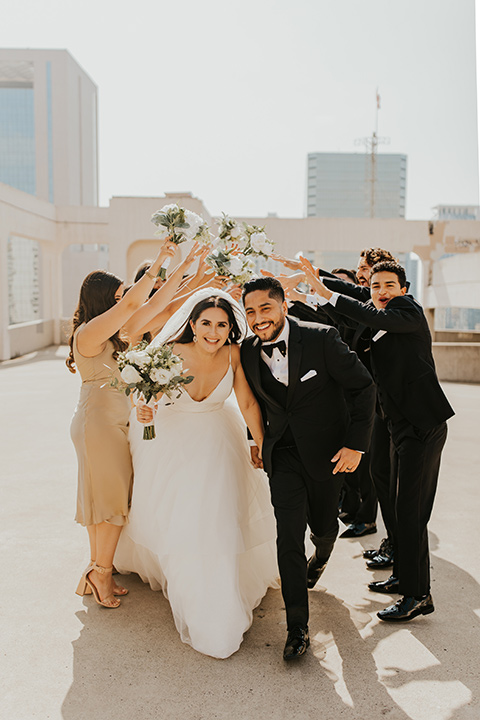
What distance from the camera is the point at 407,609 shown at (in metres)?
3.74

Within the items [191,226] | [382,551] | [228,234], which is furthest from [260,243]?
[382,551]

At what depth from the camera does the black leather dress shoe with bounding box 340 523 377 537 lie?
5.26 meters

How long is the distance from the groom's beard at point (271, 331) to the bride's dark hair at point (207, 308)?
0.98ft

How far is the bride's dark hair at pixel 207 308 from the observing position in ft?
12.2

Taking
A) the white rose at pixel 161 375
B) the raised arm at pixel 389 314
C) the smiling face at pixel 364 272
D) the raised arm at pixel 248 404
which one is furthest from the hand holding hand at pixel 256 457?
the smiling face at pixel 364 272

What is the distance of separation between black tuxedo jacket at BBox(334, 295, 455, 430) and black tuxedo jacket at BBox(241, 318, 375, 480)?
347mm

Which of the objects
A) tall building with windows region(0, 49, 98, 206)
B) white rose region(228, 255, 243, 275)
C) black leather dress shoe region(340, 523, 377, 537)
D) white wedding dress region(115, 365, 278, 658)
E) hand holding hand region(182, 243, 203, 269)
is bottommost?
black leather dress shoe region(340, 523, 377, 537)

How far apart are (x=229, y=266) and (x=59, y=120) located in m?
67.5

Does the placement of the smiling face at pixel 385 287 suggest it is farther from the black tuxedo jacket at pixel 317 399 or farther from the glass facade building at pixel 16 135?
the glass facade building at pixel 16 135

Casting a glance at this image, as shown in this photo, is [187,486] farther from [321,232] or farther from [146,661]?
[321,232]

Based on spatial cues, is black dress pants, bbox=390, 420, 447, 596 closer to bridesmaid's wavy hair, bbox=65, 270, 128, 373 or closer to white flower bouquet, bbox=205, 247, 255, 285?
white flower bouquet, bbox=205, 247, 255, 285

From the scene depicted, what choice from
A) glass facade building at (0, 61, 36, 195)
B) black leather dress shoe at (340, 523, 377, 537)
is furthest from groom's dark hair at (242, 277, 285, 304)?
glass facade building at (0, 61, 36, 195)

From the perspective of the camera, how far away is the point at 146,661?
329 centimetres

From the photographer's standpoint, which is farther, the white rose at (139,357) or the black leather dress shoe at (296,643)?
the white rose at (139,357)
